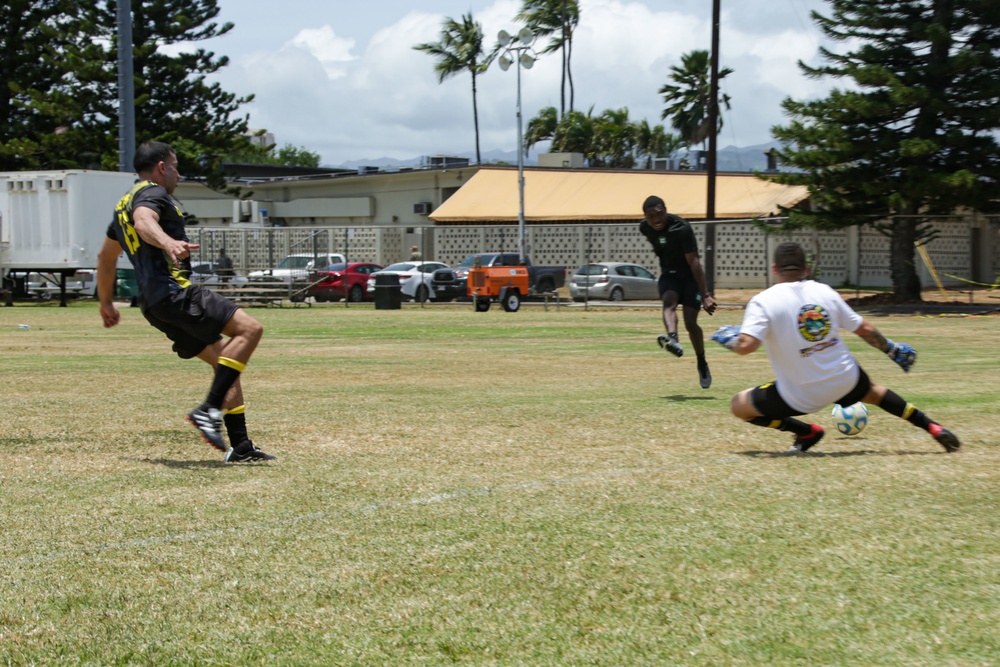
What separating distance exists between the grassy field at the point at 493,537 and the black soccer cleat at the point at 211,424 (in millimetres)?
200

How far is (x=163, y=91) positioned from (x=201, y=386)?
3732cm

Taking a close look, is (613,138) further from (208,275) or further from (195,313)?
(195,313)

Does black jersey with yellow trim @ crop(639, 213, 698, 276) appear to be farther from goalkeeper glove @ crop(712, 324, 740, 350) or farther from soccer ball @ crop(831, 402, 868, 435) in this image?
goalkeeper glove @ crop(712, 324, 740, 350)

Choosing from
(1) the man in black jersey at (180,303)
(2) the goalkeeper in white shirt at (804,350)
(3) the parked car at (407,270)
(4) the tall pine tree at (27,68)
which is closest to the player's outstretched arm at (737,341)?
(2) the goalkeeper in white shirt at (804,350)

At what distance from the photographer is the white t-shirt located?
6973 millimetres

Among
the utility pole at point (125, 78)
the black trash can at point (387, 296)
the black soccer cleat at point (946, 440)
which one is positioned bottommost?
the black trash can at point (387, 296)

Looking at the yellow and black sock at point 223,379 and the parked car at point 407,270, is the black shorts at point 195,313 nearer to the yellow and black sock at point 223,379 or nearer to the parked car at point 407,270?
the yellow and black sock at point 223,379

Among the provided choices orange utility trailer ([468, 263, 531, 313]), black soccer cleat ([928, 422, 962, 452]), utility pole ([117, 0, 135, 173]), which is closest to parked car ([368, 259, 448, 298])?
orange utility trailer ([468, 263, 531, 313])

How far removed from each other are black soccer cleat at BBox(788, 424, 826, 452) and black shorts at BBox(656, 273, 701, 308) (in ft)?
14.5

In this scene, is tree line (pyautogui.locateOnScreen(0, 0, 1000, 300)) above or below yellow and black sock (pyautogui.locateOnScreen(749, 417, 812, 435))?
above

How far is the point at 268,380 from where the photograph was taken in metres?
12.4

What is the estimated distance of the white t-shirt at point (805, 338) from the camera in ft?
22.9

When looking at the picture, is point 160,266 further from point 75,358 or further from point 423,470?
point 75,358

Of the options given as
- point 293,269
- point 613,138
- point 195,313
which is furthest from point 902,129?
point 613,138
